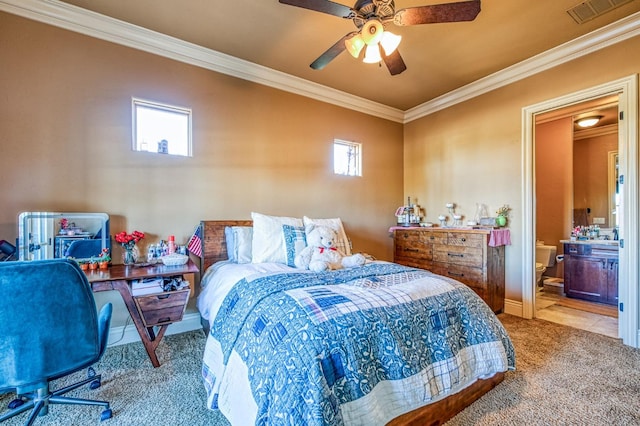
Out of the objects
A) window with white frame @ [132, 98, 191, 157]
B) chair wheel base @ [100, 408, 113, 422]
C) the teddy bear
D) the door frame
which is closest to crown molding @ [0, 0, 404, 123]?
window with white frame @ [132, 98, 191, 157]

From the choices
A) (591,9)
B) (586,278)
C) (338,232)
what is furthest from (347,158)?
(586,278)

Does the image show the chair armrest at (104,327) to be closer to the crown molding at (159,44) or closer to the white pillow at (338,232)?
the white pillow at (338,232)

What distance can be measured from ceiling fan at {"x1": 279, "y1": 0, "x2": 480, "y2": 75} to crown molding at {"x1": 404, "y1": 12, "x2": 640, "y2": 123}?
6.61 feet

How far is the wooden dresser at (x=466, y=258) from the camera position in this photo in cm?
324

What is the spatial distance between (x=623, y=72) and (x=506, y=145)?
1114mm

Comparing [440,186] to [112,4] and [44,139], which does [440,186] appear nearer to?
[112,4]

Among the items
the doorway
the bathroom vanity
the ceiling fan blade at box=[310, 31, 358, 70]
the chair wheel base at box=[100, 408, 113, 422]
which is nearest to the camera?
the chair wheel base at box=[100, 408, 113, 422]

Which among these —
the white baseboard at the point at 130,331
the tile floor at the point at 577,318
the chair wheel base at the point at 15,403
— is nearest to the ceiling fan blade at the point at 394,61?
the white baseboard at the point at 130,331

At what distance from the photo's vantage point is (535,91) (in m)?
3.26

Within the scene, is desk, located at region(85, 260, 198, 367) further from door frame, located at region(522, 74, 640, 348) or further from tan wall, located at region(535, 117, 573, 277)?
tan wall, located at region(535, 117, 573, 277)

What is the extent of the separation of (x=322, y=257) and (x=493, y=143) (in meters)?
2.79

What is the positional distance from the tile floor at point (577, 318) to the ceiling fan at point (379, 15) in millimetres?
3323

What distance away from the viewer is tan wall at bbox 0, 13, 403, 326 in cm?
231

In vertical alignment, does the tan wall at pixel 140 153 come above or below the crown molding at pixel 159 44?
below
